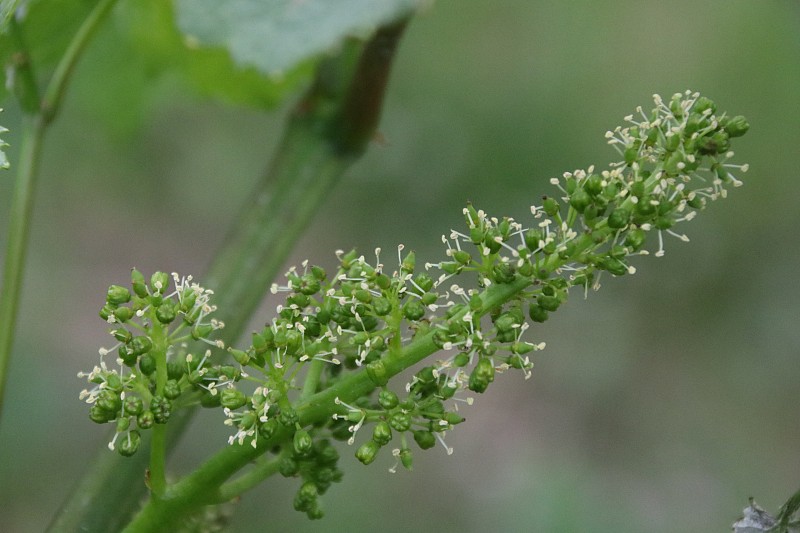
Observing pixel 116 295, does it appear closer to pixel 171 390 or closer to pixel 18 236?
pixel 171 390

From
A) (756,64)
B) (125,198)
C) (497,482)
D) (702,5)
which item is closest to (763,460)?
(497,482)

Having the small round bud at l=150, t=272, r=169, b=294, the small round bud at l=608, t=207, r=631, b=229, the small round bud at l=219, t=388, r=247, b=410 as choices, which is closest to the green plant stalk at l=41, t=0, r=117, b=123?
the small round bud at l=150, t=272, r=169, b=294

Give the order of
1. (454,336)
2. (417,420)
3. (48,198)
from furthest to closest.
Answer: (48,198), (417,420), (454,336)

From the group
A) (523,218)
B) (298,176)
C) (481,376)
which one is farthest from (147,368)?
(523,218)

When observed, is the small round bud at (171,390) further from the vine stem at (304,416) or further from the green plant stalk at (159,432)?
the vine stem at (304,416)

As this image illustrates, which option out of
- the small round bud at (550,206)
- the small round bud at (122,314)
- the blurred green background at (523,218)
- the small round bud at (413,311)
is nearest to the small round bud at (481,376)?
the small round bud at (413,311)

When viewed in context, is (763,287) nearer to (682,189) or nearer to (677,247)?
(677,247)

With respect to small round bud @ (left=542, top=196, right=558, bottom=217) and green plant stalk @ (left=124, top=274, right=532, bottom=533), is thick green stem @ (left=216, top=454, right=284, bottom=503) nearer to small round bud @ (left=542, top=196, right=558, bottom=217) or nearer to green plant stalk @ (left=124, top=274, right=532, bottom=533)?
green plant stalk @ (left=124, top=274, right=532, bottom=533)
